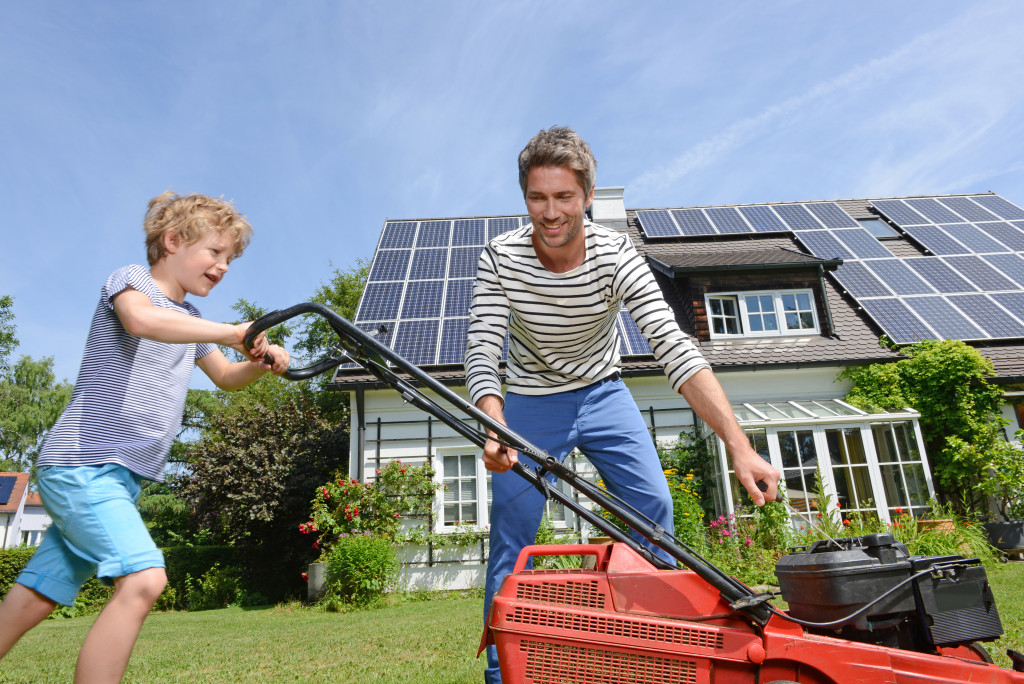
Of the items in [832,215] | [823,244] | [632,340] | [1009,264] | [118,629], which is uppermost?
[832,215]

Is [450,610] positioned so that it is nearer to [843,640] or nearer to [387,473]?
[387,473]

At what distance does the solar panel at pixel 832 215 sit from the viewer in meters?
13.8

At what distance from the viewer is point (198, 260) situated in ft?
6.95

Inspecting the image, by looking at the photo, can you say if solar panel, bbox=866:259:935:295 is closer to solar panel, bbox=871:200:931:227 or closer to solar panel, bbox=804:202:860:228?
solar panel, bbox=804:202:860:228

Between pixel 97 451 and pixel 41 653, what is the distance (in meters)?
4.17

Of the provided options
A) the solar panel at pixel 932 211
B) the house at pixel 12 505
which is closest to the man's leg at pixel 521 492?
the solar panel at pixel 932 211

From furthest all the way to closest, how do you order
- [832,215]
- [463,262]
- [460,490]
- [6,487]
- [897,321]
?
[6,487]
[832,215]
[463,262]
[897,321]
[460,490]

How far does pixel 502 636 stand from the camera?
1900 millimetres

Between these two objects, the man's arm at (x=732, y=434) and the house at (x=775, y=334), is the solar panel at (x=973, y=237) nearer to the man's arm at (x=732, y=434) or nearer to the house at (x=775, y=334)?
the house at (x=775, y=334)

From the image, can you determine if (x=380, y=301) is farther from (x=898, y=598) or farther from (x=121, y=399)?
(x=898, y=598)

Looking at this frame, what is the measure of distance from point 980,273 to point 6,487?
34213 millimetres

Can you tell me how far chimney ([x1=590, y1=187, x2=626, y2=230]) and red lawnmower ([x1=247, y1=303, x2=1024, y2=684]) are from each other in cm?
1259

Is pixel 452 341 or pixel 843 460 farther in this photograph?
pixel 452 341

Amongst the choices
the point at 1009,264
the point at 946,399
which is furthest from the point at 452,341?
Answer: the point at 1009,264
